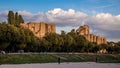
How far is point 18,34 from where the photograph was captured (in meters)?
84.6

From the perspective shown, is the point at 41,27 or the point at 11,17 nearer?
the point at 11,17

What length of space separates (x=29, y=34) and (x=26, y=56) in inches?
1267

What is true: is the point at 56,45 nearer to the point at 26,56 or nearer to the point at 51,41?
the point at 51,41

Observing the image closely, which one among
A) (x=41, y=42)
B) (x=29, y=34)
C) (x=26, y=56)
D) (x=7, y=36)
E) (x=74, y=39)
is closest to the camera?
(x=26, y=56)

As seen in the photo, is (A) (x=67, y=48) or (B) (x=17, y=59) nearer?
(B) (x=17, y=59)

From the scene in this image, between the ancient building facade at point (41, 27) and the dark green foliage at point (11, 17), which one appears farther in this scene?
the ancient building facade at point (41, 27)

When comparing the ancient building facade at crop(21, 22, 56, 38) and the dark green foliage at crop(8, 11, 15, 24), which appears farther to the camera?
the ancient building facade at crop(21, 22, 56, 38)

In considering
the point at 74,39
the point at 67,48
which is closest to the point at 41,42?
the point at 67,48

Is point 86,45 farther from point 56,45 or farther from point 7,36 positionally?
point 7,36

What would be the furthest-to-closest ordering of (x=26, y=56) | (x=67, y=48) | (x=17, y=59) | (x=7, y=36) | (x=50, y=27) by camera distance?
(x=50, y=27), (x=67, y=48), (x=7, y=36), (x=26, y=56), (x=17, y=59)

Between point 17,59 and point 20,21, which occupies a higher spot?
point 20,21

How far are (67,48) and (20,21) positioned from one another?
23288mm

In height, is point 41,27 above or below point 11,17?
below

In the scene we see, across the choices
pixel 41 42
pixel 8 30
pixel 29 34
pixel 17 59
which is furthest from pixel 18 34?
pixel 17 59
